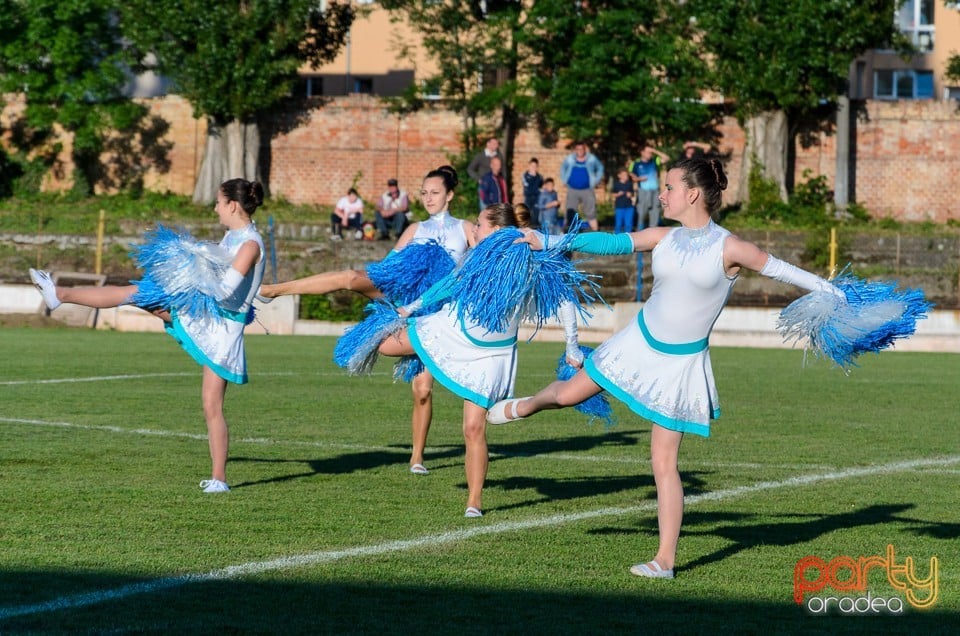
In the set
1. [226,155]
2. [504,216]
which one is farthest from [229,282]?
[226,155]

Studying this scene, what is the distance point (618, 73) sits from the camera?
37375 mm

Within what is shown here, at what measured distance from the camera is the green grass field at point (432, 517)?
5953mm

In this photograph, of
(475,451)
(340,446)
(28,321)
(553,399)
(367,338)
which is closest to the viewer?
(553,399)

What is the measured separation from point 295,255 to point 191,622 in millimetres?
26384

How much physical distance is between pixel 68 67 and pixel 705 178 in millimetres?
37139

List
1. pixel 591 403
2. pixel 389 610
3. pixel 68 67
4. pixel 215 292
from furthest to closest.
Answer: pixel 68 67
pixel 591 403
pixel 215 292
pixel 389 610

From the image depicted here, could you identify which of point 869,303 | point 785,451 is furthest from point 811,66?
point 869,303

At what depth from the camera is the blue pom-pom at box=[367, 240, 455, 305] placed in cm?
957

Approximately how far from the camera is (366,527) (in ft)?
25.5

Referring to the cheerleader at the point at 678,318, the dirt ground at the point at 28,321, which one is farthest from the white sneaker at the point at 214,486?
the dirt ground at the point at 28,321

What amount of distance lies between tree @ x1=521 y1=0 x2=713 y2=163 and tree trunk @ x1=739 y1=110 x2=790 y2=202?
1252 millimetres

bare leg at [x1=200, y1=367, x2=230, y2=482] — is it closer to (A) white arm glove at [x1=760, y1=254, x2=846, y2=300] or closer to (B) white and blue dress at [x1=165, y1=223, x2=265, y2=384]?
(B) white and blue dress at [x1=165, y1=223, x2=265, y2=384]

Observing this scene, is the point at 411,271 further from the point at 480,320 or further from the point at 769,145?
the point at 769,145

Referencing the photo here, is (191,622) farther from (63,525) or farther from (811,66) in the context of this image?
(811,66)
